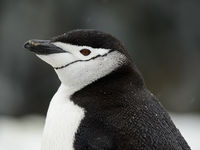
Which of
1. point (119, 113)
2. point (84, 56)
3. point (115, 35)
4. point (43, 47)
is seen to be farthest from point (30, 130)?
point (119, 113)

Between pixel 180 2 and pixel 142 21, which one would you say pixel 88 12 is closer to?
pixel 142 21

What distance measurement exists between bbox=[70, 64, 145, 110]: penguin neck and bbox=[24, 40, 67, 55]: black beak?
28cm

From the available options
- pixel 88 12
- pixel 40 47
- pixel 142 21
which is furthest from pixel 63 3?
pixel 40 47

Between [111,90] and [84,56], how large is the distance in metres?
0.25

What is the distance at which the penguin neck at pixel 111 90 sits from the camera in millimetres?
3254

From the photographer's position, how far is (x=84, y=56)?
338cm

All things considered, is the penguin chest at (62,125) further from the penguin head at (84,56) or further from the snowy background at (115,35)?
the snowy background at (115,35)

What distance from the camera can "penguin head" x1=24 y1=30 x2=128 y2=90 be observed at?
3361 mm

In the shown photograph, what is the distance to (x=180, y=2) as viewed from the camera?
973 cm

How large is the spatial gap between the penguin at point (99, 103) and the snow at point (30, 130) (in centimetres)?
485

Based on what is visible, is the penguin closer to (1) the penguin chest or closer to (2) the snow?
(1) the penguin chest

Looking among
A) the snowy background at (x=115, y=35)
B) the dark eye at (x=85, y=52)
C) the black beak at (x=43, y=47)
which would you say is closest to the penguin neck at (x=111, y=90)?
the dark eye at (x=85, y=52)

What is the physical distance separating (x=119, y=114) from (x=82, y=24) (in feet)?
22.3

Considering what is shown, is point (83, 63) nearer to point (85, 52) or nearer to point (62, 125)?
point (85, 52)
